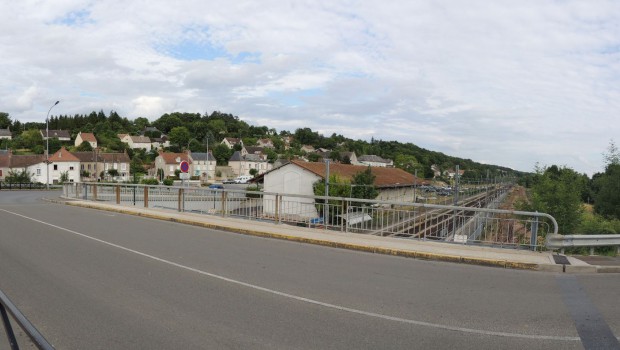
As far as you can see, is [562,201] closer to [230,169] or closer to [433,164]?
[433,164]

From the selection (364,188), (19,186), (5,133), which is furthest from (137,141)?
(364,188)

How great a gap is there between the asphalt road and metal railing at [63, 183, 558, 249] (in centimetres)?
279

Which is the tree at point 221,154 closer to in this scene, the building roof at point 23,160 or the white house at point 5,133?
the building roof at point 23,160

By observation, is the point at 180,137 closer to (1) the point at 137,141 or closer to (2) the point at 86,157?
(1) the point at 137,141

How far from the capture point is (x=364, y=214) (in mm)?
14891

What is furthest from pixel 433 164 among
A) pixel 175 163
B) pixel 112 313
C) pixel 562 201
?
pixel 112 313

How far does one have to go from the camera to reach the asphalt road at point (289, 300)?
17.1ft

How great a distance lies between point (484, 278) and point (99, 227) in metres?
12.6

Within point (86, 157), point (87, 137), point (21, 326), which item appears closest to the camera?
point (21, 326)

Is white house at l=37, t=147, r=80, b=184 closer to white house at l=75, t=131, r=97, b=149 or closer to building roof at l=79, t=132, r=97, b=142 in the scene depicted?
white house at l=75, t=131, r=97, b=149

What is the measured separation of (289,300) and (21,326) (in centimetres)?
425

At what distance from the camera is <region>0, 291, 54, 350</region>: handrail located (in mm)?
2697

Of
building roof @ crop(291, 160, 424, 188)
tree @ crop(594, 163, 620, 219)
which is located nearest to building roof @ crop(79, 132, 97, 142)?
building roof @ crop(291, 160, 424, 188)

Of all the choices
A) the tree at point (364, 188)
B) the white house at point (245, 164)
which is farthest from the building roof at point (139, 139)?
the tree at point (364, 188)
